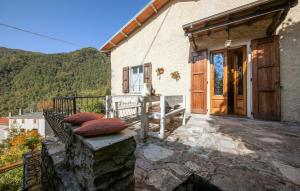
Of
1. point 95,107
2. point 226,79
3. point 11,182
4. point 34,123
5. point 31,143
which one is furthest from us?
point 34,123

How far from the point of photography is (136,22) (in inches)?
252

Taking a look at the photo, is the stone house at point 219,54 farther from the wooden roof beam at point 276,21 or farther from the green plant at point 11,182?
the green plant at point 11,182

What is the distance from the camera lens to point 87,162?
1.00 m

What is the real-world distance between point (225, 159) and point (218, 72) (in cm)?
364

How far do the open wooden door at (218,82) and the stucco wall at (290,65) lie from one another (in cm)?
140

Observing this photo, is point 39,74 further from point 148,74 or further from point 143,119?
point 143,119

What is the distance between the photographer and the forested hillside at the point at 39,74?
1318 inches

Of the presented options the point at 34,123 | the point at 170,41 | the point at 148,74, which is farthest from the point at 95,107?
the point at 34,123

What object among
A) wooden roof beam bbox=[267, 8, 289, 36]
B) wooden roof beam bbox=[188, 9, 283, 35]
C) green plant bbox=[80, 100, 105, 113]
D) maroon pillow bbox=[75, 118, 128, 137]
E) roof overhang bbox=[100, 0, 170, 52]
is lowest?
→ green plant bbox=[80, 100, 105, 113]

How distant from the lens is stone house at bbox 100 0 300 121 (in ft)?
11.8

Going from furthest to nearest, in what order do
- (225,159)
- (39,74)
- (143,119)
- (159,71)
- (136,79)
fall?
(39,74), (136,79), (159,71), (143,119), (225,159)

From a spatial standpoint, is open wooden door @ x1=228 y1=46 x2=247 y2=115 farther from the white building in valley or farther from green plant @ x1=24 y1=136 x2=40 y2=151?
the white building in valley

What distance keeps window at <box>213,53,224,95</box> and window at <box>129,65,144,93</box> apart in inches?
128

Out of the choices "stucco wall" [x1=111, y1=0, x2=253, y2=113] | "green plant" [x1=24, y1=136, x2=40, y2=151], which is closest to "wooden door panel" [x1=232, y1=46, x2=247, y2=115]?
"stucco wall" [x1=111, y1=0, x2=253, y2=113]
